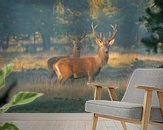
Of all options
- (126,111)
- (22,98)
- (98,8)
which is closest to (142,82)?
(126,111)

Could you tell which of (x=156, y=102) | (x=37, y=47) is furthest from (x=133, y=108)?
(x=37, y=47)

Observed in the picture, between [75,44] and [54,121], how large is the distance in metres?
1.23

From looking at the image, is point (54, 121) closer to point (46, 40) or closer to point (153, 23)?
point (46, 40)

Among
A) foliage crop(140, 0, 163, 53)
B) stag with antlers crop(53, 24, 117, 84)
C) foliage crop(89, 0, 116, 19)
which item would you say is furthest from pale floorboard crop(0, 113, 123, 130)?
foliage crop(89, 0, 116, 19)

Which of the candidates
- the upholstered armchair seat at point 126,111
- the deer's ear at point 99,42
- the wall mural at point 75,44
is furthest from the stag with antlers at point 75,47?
the upholstered armchair seat at point 126,111

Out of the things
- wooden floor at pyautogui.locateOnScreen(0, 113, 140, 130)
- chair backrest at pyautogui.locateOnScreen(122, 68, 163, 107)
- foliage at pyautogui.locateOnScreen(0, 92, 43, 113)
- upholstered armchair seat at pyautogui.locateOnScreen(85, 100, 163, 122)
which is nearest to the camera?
foliage at pyautogui.locateOnScreen(0, 92, 43, 113)

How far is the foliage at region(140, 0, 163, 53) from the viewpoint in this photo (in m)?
5.31

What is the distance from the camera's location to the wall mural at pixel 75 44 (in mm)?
5227

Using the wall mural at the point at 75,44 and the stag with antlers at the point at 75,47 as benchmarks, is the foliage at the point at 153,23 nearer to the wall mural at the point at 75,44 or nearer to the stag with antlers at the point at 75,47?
the wall mural at the point at 75,44

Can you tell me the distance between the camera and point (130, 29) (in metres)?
5.34

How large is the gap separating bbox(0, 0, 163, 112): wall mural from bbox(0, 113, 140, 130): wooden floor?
25 centimetres

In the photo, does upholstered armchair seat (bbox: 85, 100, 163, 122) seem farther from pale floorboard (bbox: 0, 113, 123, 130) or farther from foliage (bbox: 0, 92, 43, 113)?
foliage (bbox: 0, 92, 43, 113)

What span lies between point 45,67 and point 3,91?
0.74 meters

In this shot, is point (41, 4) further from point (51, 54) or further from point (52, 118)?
point (52, 118)
